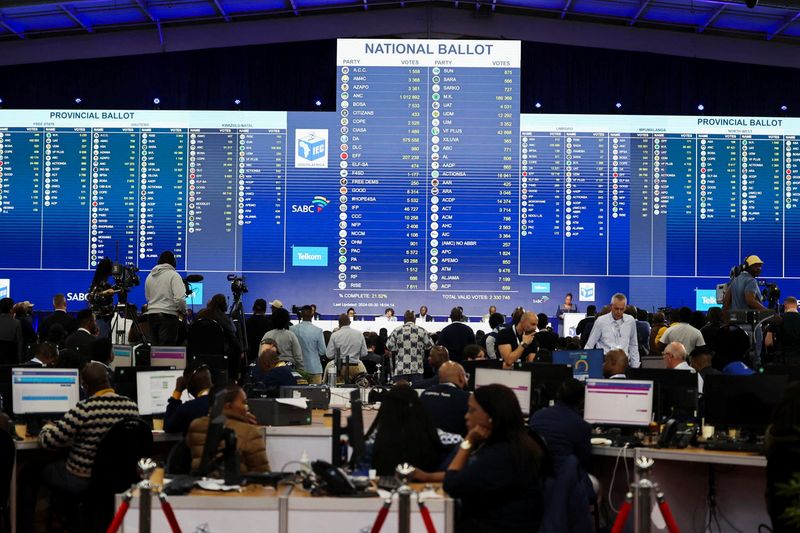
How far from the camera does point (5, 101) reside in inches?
615

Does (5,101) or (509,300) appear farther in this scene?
(5,101)

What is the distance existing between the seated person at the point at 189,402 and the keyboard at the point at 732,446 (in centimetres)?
297

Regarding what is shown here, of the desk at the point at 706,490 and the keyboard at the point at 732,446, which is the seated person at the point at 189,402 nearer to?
the desk at the point at 706,490

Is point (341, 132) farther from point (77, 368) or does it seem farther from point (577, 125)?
point (77, 368)

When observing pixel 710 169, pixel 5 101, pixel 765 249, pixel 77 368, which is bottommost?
pixel 77 368

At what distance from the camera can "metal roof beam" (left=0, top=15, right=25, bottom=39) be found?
599 inches

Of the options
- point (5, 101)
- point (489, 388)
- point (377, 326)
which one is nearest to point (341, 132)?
point (377, 326)

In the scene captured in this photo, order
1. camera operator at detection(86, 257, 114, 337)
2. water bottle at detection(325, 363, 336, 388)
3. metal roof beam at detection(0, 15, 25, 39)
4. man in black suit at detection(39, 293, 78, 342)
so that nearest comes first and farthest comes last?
water bottle at detection(325, 363, 336, 388) < camera operator at detection(86, 257, 114, 337) < man in black suit at detection(39, 293, 78, 342) < metal roof beam at detection(0, 15, 25, 39)

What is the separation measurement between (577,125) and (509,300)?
8.63 feet

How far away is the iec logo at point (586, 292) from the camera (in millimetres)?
14359

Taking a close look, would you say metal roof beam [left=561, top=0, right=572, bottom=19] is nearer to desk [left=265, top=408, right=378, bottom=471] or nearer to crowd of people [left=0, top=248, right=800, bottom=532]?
crowd of people [left=0, top=248, right=800, bottom=532]

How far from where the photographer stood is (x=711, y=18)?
15.2 m

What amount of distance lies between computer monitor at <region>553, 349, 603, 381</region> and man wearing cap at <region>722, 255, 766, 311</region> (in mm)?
2505

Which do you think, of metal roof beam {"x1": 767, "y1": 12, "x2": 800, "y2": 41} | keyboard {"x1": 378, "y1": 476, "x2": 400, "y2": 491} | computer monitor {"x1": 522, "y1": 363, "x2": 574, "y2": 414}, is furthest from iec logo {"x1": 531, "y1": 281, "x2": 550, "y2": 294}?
keyboard {"x1": 378, "y1": 476, "x2": 400, "y2": 491}
